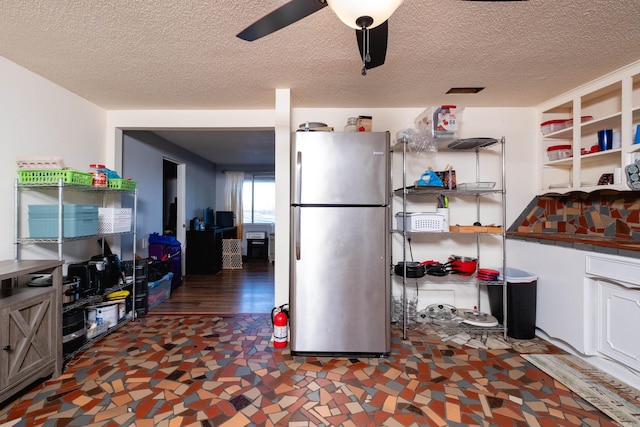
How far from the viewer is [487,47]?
1.85 m

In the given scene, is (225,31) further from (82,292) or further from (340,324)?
(82,292)

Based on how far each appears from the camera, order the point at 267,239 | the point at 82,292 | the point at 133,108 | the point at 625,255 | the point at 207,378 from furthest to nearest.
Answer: the point at 267,239
the point at 133,108
the point at 82,292
the point at 207,378
the point at 625,255

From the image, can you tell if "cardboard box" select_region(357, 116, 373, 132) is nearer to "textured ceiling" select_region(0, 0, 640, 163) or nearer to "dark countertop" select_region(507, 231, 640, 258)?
"textured ceiling" select_region(0, 0, 640, 163)

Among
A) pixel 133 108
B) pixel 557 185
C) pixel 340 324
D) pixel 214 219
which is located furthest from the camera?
pixel 214 219

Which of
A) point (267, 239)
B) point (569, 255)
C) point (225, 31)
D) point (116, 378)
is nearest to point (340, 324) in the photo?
Result: point (116, 378)

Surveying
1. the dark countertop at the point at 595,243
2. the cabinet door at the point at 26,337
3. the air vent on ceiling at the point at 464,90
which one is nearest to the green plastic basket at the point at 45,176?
the cabinet door at the point at 26,337

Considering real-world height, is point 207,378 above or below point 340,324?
below

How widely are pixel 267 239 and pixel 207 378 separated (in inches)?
189

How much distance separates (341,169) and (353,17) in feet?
4.02

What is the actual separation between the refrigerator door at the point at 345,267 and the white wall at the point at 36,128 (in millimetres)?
2104

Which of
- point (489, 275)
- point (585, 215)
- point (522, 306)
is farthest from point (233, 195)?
point (585, 215)

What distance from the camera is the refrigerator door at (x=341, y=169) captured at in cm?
213

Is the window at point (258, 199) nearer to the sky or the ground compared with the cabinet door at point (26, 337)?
nearer to the sky

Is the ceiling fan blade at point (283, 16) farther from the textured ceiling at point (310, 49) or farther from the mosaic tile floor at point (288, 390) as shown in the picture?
the mosaic tile floor at point (288, 390)
